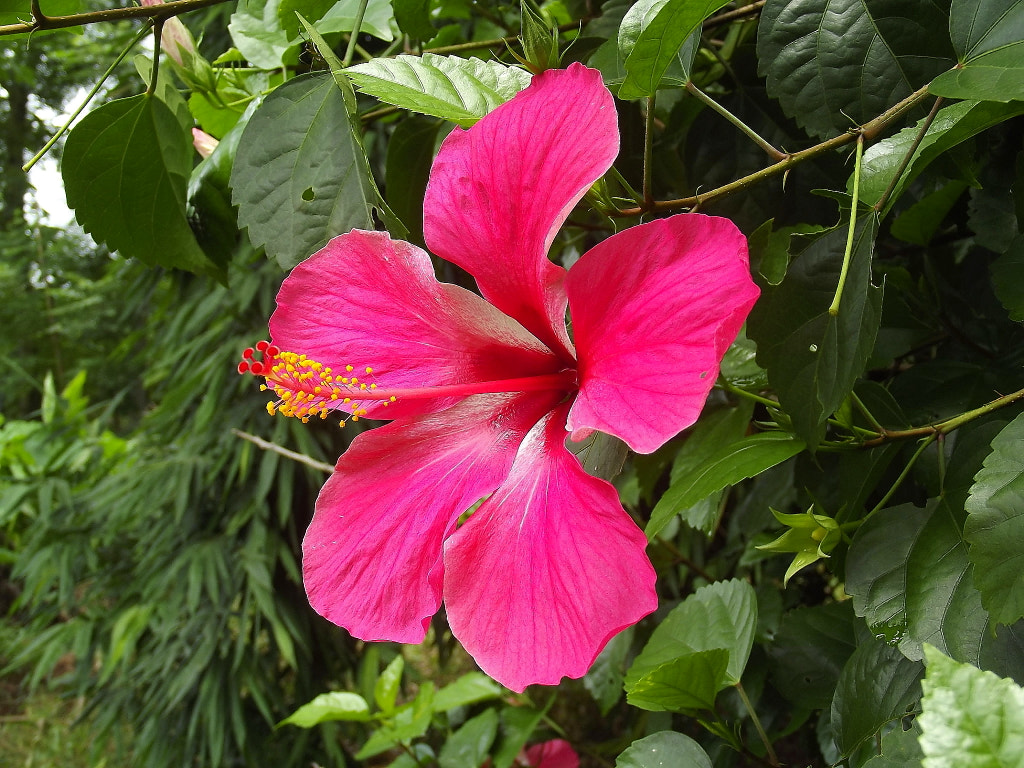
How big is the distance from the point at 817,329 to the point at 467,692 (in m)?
0.96

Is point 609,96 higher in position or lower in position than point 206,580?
higher

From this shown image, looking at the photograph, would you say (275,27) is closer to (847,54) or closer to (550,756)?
(847,54)

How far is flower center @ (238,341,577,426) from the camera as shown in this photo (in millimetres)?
510

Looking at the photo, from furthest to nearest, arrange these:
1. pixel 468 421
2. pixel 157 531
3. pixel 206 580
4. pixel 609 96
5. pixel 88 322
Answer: pixel 88 322 → pixel 157 531 → pixel 206 580 → pixel 468 421 → pixel 609 96

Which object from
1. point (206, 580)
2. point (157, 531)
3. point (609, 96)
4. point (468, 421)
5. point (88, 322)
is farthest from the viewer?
point (88, 322)

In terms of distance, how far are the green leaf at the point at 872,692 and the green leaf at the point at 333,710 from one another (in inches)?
30.5

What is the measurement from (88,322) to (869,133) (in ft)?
19.9

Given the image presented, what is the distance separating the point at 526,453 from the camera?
0.51 m

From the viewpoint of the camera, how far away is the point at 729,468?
0.51m

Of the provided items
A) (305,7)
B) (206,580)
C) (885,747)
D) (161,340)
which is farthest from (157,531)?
(885,747)

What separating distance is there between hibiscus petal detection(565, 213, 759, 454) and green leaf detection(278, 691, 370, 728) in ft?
2.98

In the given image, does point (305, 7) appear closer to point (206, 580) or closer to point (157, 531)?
point (206, 580)

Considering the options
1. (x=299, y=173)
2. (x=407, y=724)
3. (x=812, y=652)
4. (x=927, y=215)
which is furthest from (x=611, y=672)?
(x=299, y=173)

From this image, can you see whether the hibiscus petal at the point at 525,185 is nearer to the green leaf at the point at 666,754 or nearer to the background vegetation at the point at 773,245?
the background vegetation at the point at 773,245
